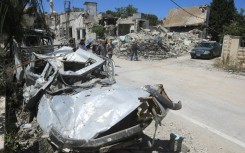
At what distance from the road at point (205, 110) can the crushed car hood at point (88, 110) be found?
197cm

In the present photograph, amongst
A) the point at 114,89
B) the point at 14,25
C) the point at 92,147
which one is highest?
the point at 14,25

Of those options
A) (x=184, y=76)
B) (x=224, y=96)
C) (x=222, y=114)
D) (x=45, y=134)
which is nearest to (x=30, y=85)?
(x=45, y=134)

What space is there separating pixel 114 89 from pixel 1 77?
556 cm

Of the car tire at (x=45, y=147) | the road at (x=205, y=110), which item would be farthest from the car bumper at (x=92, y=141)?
the road at (x=205, y=110)

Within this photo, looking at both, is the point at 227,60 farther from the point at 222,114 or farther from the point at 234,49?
the point at 222,114

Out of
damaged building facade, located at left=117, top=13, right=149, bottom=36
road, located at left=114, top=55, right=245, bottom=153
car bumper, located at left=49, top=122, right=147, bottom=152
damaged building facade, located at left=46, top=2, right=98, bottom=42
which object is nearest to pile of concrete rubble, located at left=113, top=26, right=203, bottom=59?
road, located at left=114, top=55, right=245, bottom=153

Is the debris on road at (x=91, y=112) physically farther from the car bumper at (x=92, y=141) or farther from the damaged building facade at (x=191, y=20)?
the damaged building facade at (x=191, y=20)

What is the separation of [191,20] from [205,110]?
122 feet

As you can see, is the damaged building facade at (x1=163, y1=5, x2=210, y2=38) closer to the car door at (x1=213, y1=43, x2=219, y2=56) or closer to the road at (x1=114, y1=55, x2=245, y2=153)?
the car door at (x1=213, y1=43, x2=219, y2=56)

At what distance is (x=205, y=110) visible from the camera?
8.41 meters

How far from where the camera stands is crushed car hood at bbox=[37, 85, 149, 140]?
4.19 metres

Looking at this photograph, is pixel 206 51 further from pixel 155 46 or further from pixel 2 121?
pixel 2 121

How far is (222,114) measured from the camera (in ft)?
26.6

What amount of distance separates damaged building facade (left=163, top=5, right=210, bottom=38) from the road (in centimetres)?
2782
